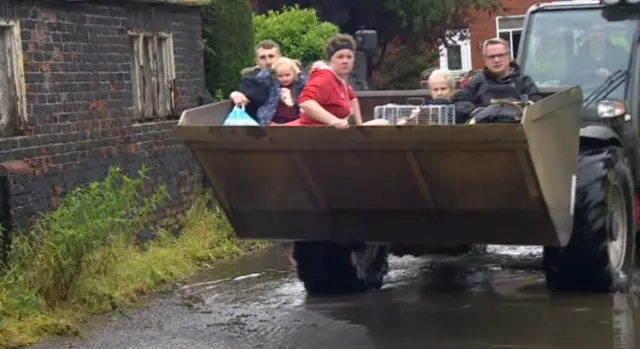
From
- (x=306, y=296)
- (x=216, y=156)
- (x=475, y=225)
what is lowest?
(x=306, y=296)

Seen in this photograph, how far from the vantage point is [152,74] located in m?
13.0

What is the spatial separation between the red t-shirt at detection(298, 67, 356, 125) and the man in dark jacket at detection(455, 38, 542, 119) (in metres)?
0.98

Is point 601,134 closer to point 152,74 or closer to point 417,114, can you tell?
point 417,114

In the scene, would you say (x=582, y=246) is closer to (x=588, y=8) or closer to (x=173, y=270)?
(x=588, y=8)

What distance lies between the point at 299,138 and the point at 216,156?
61cm

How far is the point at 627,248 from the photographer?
9.54 meters

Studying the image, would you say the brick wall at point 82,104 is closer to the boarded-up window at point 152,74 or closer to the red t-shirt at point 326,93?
the boarded-up window at point 152,74

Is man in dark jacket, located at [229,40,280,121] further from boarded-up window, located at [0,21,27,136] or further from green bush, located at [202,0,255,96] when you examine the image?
green bush, located at [202,0,255,96]

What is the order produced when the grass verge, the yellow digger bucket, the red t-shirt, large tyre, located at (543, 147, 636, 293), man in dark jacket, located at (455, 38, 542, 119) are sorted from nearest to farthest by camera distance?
1. the yellow digger bucket
2. the red t-shirt
3. the grass verge
4. large tyre, located at (543, 147, 636, 293)
5. man in dark jacket, located at (455, 38, 542, 119)

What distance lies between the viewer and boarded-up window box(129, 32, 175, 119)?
12562 mm

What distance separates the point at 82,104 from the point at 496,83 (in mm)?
4000

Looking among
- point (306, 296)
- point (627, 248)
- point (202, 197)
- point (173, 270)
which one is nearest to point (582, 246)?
point (627, 248)

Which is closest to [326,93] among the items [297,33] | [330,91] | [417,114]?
[330,91]

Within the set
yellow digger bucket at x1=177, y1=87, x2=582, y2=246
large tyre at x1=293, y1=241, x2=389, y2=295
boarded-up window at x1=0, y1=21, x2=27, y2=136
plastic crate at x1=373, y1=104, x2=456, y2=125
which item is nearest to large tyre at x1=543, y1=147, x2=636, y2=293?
yellow digger bucket at x1=177, y1=87, x2=582, y2=246
